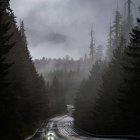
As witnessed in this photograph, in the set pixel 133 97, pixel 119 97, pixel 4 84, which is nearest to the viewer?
pixel 4 84

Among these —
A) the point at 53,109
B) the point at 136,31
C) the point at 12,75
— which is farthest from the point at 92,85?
the point at 53,109

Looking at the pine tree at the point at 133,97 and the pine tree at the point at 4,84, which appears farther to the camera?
the pine tree at the point at 133,97

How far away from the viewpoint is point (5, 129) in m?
43.9

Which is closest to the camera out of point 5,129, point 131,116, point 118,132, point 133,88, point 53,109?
point 5,129

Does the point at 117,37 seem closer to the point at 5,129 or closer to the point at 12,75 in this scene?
the point at 12,75

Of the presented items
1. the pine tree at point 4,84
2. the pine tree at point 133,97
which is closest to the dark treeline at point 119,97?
the pine tree at point 133,97

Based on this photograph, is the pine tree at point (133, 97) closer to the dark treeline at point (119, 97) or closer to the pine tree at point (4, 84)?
the dark treeline at point (119, 97)

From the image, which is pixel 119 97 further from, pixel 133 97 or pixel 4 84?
pixel 4 84

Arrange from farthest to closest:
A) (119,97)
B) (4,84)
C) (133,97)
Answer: (119,97)
(133,97)
(4,84)

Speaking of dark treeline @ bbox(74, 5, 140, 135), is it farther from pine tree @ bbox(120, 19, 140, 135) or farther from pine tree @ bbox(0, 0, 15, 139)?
pine tree @ bbox(0, 0, 15, 139)

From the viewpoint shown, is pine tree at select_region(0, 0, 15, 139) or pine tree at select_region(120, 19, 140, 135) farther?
pine tree at select_region(120, 19, 140, 135)

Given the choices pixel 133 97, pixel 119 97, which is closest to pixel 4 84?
pixel 133 97

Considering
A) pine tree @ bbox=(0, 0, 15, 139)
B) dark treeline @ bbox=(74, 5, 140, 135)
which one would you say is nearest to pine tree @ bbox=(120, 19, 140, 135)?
dark treeline @ bbox=(74, 5, 140, 135)

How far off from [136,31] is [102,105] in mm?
22517
